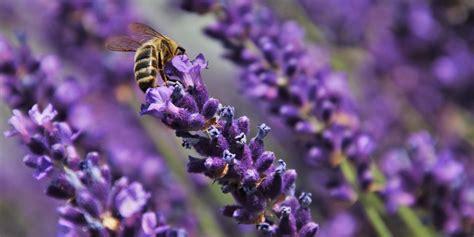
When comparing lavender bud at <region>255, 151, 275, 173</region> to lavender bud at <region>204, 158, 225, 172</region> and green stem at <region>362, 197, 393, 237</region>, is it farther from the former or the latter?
green stem at <region>362, 197, 393, 237</region>

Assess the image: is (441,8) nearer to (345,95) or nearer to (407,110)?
(407,110)

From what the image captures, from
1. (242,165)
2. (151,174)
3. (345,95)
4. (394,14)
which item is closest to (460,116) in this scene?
(394,14)

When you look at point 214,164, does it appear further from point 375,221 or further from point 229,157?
point 375,221

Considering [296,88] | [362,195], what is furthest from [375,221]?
[296,88]

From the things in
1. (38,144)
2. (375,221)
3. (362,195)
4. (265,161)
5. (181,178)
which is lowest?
(265,161)

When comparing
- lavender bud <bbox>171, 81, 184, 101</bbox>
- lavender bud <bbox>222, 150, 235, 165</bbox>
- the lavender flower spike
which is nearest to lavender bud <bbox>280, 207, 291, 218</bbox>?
the lavender flower spike

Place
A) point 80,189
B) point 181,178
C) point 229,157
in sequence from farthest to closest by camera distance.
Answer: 1. point 181,178
2. point 80,189
3. point 229,157

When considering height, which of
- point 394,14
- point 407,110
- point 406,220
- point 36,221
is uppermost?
point 394,14
